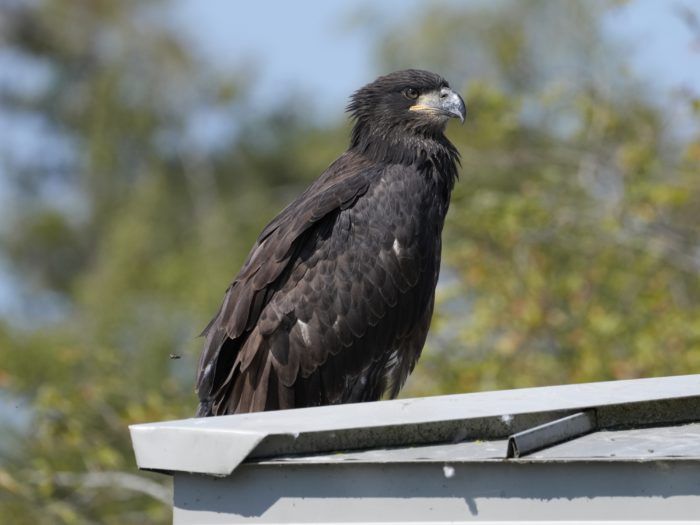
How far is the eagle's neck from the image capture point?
6.72 metres

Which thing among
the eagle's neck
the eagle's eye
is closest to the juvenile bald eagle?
the eagle's neck

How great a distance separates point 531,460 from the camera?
355 cm

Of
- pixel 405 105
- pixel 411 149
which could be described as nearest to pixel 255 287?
pixel 411 149

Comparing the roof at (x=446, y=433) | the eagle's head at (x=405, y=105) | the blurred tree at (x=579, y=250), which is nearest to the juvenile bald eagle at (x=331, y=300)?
the eagle's head at (x=405, y=105)

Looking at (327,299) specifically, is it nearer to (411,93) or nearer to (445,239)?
(411,93)

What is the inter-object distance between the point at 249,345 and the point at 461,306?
689cm

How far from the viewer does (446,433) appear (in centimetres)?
389

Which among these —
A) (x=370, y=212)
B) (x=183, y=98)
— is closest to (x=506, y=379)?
(x=370, y=212)

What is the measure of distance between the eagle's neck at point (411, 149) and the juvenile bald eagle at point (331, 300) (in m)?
0.14

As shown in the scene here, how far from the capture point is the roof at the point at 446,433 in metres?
3.69

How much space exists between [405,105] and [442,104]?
190mm

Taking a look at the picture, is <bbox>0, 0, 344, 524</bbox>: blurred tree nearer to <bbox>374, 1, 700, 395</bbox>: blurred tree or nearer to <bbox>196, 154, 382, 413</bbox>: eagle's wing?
<bbox>374, 1, 700, 395</bbox>: blurred tree

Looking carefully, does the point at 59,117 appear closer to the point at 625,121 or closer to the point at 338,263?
the point at 625,121

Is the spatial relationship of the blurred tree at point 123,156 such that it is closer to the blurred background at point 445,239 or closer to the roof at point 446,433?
the blurred background at point 445,239
